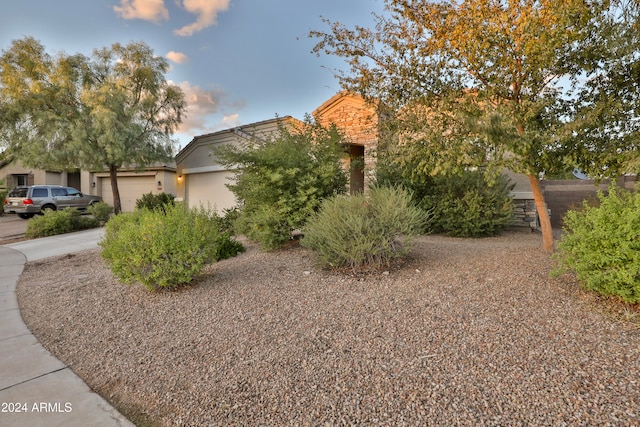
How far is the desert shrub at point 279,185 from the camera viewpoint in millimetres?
6059

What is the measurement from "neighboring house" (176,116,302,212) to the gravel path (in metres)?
10.1

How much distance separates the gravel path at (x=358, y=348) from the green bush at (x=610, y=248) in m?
0.23

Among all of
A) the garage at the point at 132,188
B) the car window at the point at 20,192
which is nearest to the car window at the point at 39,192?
the car window at the point at 20,192

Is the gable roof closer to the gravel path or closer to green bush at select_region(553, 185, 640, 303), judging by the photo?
the gravel path

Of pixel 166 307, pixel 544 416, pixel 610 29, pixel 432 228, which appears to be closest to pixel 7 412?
pixel 166 307

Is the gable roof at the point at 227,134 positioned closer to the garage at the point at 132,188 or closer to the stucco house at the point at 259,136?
the stucco house at the point at 259,136

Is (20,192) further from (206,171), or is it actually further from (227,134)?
(227,134)

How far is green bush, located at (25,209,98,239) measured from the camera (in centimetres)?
1015

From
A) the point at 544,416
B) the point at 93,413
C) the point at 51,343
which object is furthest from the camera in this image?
the point at 51,343

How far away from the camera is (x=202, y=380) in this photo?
235cm

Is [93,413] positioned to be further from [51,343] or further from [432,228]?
[432,228]

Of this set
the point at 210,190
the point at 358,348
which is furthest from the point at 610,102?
the point at 210,190

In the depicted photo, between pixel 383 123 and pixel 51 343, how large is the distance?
17.1ft

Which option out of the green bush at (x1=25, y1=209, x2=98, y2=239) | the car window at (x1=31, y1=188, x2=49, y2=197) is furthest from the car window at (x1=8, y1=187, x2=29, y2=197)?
the green bush at (x1=25, y1=209, x2=98, y2=239)
